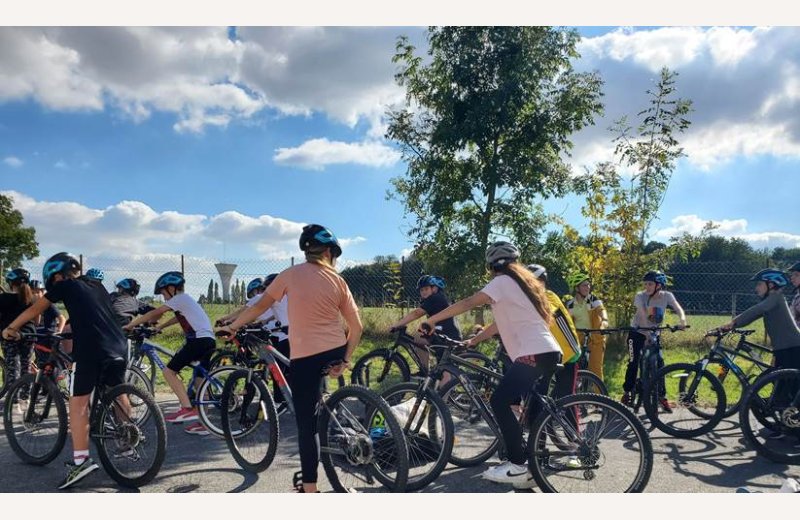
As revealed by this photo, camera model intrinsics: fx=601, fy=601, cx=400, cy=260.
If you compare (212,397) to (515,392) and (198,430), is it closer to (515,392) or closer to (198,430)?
(198,430)

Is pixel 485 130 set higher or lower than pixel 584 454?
higher

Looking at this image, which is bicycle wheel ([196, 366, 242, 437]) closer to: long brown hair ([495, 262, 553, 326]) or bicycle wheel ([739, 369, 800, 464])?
long brown hair ([495, 262, 553, 326])

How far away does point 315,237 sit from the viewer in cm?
442

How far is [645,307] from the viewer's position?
26.7 feet

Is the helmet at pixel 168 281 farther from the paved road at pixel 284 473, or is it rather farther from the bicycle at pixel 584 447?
the bicycle at pixel 584 447

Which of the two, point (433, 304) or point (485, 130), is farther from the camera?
point (485, 130)

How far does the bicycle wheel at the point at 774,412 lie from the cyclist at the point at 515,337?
2605 millimetres

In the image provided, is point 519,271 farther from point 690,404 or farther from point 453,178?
point 453,178

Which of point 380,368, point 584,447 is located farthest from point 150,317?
point 584,447

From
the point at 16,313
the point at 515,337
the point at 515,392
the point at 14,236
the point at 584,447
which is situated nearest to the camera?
the point at 584,447

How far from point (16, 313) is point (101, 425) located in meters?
3.87

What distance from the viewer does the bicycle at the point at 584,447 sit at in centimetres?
427

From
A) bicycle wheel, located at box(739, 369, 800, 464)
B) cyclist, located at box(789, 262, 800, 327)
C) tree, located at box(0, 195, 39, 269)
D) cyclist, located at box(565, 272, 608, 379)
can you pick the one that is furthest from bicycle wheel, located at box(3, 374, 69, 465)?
tree, located at box(0, 195, 39, 269)

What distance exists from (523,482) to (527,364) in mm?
935
